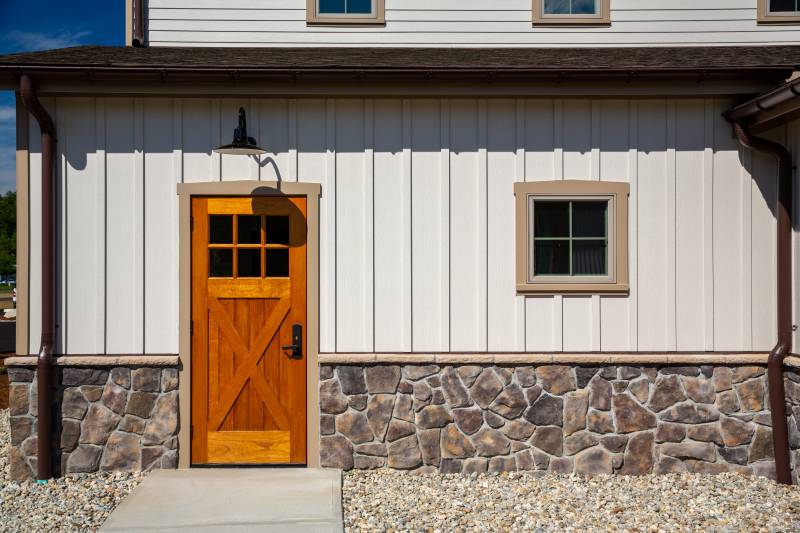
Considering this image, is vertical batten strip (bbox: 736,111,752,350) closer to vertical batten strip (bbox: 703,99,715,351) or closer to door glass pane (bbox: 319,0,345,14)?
vertical batten strip (bbox: 703,99,715,351)

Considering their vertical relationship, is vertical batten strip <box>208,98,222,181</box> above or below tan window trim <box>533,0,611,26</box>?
below

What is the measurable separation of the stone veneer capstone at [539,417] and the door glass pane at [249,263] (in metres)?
1.06

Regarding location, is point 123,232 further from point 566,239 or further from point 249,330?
point 566,239

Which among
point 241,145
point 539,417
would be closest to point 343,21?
point 241,145

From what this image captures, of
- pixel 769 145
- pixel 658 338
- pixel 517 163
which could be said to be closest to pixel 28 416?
pixel 517 163

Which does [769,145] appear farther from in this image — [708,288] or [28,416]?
[28,416]

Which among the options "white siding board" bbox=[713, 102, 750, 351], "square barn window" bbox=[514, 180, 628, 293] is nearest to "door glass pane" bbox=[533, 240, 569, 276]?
"square barn window" bbox=[514, 180, 628, 293]

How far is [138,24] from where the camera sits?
6.73m

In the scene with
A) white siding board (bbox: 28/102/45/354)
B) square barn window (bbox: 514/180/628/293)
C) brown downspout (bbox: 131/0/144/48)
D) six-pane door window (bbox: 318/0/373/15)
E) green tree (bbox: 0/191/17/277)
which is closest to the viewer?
white siding board (bbox: 28/102/45/354)

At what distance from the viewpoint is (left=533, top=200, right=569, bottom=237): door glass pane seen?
5.71m

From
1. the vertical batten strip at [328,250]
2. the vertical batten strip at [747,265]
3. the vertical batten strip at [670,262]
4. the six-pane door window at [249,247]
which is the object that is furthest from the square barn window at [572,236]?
the six-pane door window at [249,247]

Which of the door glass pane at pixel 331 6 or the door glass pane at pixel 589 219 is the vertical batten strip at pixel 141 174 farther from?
the door glass pane at pixel 589 219

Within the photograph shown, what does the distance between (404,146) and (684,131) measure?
248 centimetres

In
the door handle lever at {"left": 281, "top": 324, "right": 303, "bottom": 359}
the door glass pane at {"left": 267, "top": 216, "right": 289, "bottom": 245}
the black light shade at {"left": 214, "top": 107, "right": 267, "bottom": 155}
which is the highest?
the black light shade at {"left": 214, "top": 107, "right": 267, "bottom": 155}
